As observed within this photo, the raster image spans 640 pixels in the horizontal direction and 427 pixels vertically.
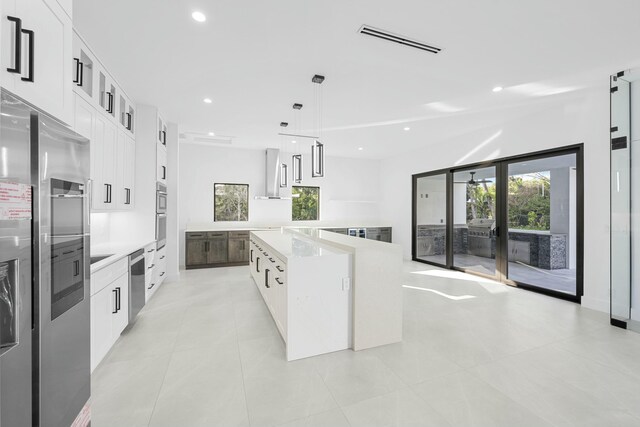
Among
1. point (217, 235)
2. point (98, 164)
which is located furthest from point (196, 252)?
point (98, 164)

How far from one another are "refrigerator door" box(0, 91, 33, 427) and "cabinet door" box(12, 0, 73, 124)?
17cm

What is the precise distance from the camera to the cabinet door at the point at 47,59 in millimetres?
1083

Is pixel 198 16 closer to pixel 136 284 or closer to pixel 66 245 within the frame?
pixel 66 245

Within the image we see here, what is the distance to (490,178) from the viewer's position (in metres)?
5.50

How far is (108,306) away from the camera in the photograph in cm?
244

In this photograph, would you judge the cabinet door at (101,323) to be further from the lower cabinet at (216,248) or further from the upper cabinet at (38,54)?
the lower cabinet at (216,248)

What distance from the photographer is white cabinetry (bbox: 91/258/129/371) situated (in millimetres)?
2186

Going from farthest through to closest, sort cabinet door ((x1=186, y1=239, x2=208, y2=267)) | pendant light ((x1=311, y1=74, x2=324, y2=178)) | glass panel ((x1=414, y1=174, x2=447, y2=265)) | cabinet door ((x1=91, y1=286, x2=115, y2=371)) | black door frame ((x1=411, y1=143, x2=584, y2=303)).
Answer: glass panel ((x1=414, y1=174, x2=447, y2=265)) < cabinet door ((x1=186, y1=239, x2=208, y2=267)) < black door frame ((x1=411, y1=143, x2=584, y2=303)) < pendant light ((x1=311, y1=74, x2=324, y2=178)) < cabinet door ((x1=91, y1=286, x2=115, y2=371))

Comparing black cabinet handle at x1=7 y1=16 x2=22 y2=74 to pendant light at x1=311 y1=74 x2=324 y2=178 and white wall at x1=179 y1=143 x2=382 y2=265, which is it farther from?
white wall at x1=179 y1=143 x2=382 y2=265

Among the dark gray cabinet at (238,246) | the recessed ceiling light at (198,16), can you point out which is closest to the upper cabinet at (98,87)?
the recessed ceiling light at (198,16)

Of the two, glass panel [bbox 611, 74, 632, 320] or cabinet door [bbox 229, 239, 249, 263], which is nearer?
glass panel [bbox 611, 74, 632, 320]

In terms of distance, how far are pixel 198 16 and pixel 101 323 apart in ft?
8.89

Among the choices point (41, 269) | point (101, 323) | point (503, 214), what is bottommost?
point (101, 323)

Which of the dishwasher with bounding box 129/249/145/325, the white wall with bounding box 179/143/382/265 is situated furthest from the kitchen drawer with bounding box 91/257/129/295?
the white wall with bounding box 179/143/382/265
